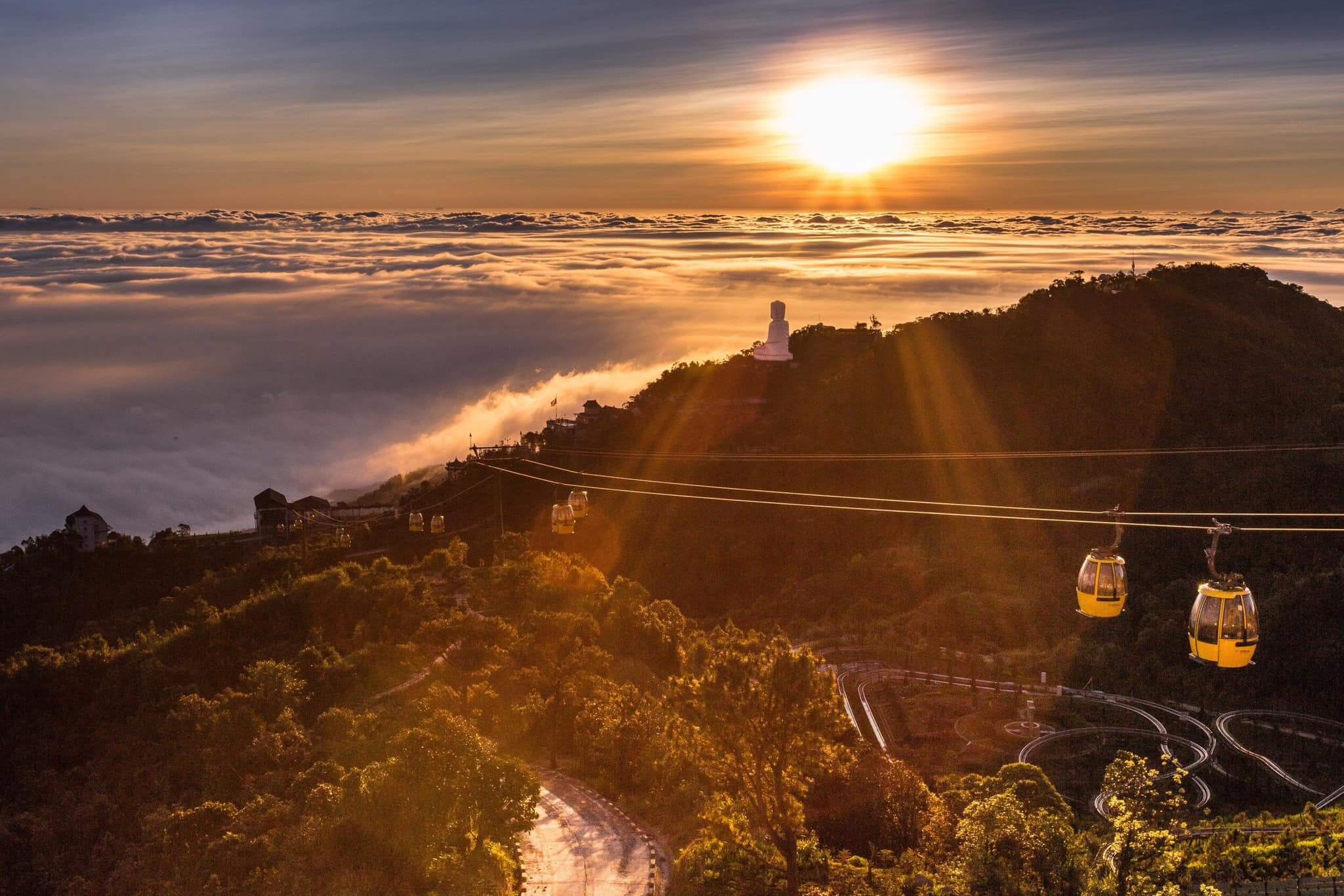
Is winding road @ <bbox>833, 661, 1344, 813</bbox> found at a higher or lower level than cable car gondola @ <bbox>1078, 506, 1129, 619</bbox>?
lower

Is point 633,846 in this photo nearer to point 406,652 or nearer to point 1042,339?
point 406,652

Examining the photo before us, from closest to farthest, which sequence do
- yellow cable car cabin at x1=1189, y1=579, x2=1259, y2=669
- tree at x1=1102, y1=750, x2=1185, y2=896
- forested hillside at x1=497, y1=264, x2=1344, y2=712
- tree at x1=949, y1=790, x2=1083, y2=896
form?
yellow cable car cabin at x1=1189, y1=579, x2=1259, y2=669 < tree at x1=1102, y1=750, x2=1185, y2=896 < tree at x1=949, y1=790, x2=1083, y2=896 < forested hillside at x1=497, y1=264, x2=1344, y2=712

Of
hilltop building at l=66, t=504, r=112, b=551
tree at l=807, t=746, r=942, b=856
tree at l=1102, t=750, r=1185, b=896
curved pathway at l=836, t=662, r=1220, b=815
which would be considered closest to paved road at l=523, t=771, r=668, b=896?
tree at l=807, t=746, r=942, b=856

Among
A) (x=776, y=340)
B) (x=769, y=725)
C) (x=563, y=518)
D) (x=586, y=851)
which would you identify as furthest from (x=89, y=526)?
(x=769, y=725)

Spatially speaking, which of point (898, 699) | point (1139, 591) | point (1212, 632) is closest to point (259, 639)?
point (898, 699)

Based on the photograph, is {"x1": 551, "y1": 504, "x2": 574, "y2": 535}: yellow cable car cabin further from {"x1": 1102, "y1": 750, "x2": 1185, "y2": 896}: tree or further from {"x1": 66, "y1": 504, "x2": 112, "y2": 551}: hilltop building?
{"x1": 66, "y1": 504, "x2": 112, "y2": 551}: hilltop building
